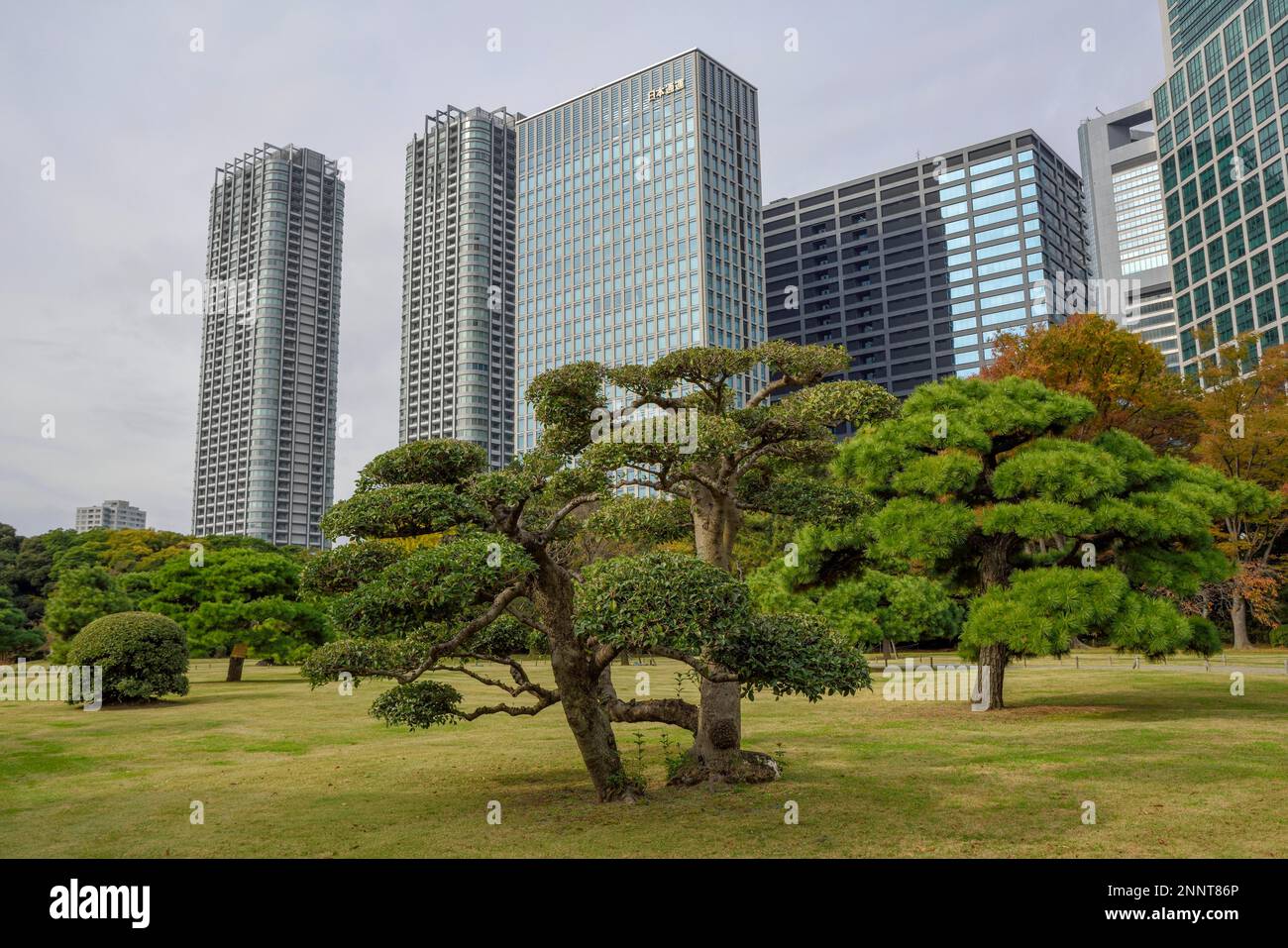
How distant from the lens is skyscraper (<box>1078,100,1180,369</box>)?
514 feet

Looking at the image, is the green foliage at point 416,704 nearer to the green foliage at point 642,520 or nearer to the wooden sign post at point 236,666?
the green foliage at point 642,520

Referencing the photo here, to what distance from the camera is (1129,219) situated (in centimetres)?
18700

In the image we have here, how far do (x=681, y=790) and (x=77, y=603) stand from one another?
1137 inches

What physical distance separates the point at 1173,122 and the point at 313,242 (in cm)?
13255

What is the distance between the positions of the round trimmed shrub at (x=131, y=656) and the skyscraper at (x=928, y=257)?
111288 millimetres

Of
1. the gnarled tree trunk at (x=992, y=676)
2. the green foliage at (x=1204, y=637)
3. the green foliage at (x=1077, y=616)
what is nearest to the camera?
the green foliage at (x=1077, y=616)

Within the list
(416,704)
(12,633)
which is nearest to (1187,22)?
(416,704)

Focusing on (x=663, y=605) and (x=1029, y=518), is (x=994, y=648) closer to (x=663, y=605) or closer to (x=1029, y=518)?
(x=1029, y=518)

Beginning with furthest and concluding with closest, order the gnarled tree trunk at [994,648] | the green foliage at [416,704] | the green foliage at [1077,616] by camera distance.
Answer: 1. the gnarled tree trunk at [994,648]
2. the green foliage at [1077,616]
3. the green foliage at [416,704]

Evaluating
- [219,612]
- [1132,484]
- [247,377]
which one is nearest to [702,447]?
[1132,484]

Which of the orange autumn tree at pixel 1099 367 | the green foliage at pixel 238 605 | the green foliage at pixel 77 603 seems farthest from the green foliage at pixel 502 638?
the orange autumn tree at pixel 1099 367

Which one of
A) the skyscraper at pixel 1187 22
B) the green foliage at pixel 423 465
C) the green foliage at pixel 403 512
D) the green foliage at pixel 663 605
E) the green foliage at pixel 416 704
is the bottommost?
the green foliage at pixel 416 704

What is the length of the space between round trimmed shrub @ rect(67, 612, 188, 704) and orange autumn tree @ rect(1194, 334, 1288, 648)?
37885mm

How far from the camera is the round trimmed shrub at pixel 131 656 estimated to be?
2670 centimetres
